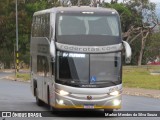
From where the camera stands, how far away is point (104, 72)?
19969mm

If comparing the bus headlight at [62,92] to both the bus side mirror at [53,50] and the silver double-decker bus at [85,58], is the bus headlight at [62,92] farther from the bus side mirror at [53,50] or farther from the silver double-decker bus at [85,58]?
the bus side mirror at [53,50]

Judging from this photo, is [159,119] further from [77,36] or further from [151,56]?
[151,56]

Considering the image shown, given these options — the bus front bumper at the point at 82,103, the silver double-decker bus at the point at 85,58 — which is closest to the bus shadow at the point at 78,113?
the silver double-decker bus at the point at 85,58

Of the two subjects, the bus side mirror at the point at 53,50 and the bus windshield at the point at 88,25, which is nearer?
the bus side mirror at the point at 53,50

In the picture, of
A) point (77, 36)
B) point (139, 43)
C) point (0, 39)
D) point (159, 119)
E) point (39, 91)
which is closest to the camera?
point (159, 119)

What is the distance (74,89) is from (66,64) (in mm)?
1017

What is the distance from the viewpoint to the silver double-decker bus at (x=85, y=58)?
1961 cm

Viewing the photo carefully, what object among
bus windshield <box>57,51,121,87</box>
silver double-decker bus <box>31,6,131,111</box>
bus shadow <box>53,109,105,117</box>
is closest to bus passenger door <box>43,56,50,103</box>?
silver double-decker bus <box>31,6,131,111</box>

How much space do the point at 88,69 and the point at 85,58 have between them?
1.30 feet

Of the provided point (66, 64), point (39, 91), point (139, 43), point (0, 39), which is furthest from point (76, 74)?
point (139, 43)

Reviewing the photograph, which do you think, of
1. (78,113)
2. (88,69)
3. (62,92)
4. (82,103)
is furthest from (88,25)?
(78,113)

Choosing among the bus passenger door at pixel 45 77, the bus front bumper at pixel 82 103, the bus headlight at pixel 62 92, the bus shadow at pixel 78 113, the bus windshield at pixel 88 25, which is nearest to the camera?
the bus front bumper at pixel 82 103

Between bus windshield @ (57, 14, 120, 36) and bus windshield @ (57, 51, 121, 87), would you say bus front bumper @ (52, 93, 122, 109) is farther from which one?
bus windshield @ (57, 14, 120, 36)

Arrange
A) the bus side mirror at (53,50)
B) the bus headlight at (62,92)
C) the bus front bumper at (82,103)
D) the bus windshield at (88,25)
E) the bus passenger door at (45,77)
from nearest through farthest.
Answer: the bus front bumper at (82,103)
the bus headlight at (62,92)
the bus side mirror at (53,50)
the bus windshield at (88,25)
the bus passenger door at (45,77)
